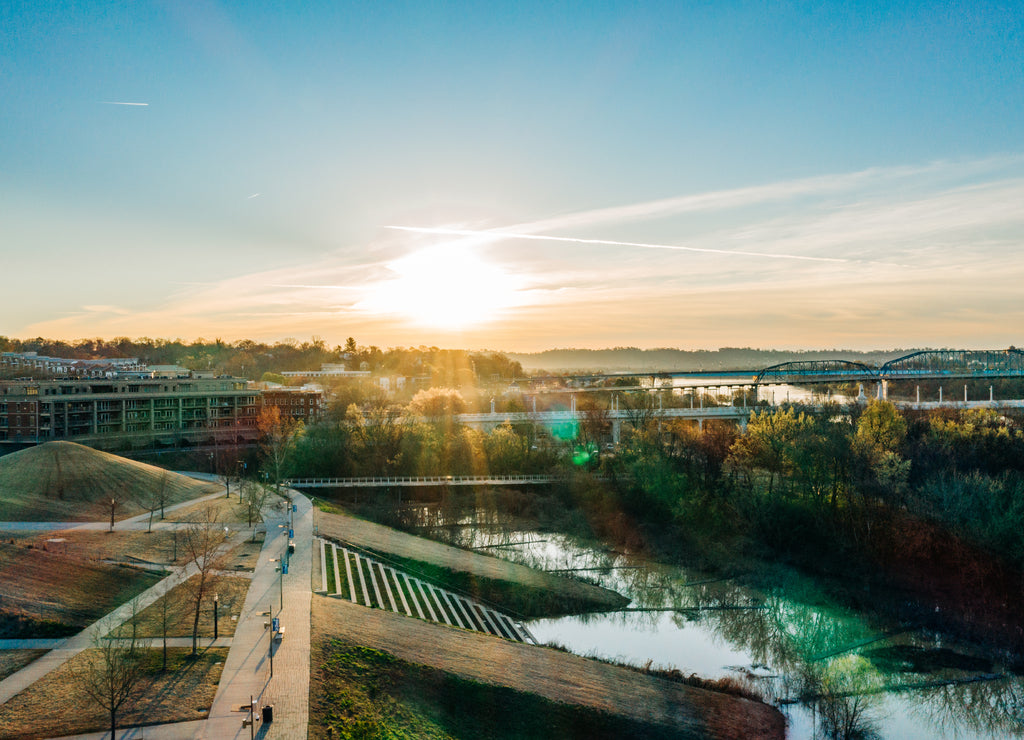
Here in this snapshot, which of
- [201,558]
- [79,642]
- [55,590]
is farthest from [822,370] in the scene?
[79,642]

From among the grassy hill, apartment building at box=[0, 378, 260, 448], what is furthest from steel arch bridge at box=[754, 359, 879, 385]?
the grassy hill

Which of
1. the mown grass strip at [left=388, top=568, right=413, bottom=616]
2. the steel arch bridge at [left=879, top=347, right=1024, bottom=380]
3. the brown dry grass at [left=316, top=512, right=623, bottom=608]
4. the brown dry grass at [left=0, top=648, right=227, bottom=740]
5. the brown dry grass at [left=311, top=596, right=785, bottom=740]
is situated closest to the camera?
the brown dry grass at [left=0, top=648, right=227, bottom=740]

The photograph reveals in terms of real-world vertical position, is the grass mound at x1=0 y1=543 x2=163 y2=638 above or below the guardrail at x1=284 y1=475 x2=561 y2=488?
above

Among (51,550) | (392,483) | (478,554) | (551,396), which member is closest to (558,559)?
(478,554)

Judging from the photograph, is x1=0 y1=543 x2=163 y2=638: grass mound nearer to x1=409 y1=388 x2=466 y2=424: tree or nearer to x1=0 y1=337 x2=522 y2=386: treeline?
x1=409 y1=388 x2=466 y2=424: tree

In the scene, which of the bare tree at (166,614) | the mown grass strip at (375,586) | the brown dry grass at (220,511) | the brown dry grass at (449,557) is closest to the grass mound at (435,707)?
the bare tree at (166,614)

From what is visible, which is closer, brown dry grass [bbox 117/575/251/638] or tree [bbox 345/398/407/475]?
brown dry grass [bbox 117/575/251/638]
